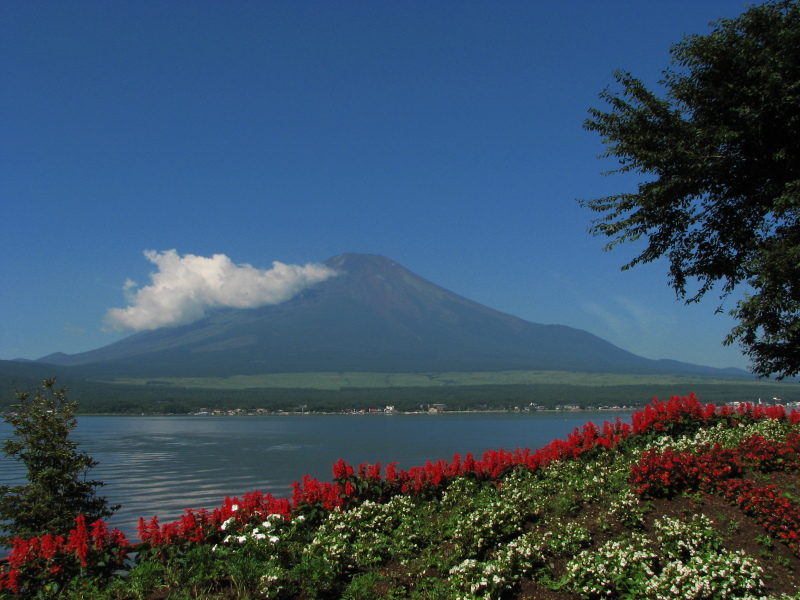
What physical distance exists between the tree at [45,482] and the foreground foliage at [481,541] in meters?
3.76

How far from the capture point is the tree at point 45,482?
11.3m

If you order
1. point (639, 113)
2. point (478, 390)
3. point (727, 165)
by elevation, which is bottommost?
point (478, 390)

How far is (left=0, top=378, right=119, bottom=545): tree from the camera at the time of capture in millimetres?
11320

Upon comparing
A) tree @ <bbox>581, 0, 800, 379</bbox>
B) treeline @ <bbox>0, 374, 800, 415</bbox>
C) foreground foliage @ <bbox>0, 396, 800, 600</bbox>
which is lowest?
treeline @ <bbox>0, 374, 800, 415</bbox>

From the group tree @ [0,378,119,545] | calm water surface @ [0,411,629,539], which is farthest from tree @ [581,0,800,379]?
calm water surface @ [0,411,629,539]

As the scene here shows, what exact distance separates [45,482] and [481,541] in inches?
344

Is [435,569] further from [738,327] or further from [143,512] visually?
[143,512]

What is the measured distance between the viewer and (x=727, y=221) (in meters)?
12.4

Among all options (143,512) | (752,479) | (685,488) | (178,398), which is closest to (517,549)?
(685,488)

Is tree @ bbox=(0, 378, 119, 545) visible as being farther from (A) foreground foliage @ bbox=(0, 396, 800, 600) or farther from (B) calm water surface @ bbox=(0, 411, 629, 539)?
(B) calm water surface @ bbox=(0, 411, 629, 539)

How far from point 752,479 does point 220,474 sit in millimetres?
35227

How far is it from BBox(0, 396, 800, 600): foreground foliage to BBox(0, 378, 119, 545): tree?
12.4 feet

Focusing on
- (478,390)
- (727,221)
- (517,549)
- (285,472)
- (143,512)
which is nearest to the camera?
(517,549)

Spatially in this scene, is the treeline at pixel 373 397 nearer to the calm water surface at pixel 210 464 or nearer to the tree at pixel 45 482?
the calm water surface at pixel 210 464
